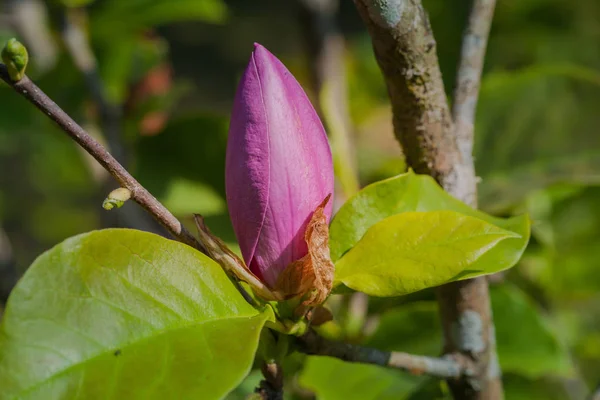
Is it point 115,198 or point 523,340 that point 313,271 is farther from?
point 523,340

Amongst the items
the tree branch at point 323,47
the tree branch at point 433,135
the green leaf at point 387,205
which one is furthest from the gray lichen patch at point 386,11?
the tree branch at point 323,47

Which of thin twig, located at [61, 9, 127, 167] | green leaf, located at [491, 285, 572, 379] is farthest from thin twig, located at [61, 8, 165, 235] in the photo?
green leaf, located at [491, 285, 572, 379]

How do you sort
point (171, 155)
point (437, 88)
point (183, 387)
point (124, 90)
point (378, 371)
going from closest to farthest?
point (183, 387)
point (437, 88)
point (378, 371)
point (171, 155)
point (124, 90)

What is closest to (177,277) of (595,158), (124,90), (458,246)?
(458,246)

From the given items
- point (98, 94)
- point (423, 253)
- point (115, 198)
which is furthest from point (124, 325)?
point (98, 94)

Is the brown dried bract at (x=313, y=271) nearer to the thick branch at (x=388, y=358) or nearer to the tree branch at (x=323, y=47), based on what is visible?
the thick branch at (x=388, y=358)

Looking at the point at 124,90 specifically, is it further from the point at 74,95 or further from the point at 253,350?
the point at 253,350

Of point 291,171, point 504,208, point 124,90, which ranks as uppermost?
point 291,171
